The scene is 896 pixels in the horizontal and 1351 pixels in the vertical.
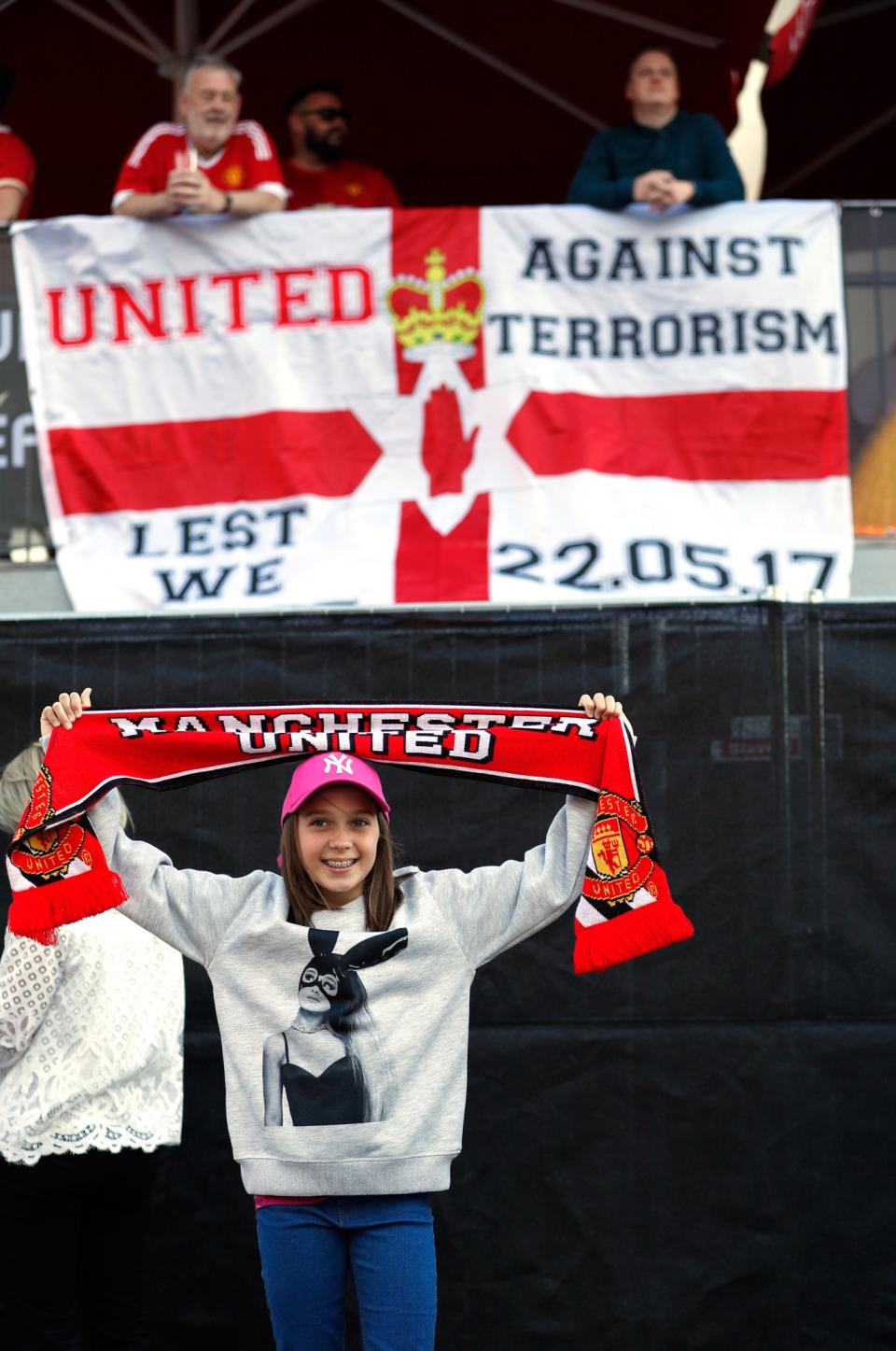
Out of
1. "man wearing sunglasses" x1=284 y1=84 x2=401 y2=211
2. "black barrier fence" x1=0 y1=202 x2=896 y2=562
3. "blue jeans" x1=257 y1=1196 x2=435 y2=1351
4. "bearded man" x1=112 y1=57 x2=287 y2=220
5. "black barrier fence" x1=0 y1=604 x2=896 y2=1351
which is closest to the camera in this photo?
"blue jeans" x1=257 y1=1196 x2=435 y2=1351

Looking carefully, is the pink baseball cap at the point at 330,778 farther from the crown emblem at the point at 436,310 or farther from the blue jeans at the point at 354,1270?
the crown emblem at the point at 436,310

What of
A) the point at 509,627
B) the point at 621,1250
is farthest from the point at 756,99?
the point at 621,1250

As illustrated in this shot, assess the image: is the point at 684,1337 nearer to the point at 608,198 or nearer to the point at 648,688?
the point at 648,688

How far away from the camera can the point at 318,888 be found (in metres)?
3.65

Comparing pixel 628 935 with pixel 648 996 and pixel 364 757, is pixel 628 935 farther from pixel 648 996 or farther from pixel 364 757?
pixel 648 996

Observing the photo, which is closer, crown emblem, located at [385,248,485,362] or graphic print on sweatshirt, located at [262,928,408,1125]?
graphic print on sweatshirt, located at [262,928,408,1125]

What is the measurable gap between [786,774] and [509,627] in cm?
97

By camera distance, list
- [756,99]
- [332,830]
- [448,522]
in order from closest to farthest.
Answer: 1. [332,830]
2. [448,522]
3. [756,99]

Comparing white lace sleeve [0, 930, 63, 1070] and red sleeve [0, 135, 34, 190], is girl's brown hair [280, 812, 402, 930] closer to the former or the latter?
white lace sleeve [0, 930, 63, 1070]

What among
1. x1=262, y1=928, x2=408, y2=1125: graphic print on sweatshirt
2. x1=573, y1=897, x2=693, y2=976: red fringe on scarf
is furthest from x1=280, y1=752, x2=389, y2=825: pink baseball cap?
x1=573, y1=897, x2=693, y2=976: red fringe on scarf

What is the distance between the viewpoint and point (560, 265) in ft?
20.4

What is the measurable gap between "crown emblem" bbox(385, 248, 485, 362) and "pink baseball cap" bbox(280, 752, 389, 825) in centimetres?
274

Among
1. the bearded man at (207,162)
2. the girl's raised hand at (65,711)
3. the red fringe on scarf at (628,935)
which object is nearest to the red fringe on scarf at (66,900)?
the girl's raised hand at (65,711)

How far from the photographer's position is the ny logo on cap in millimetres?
3654
